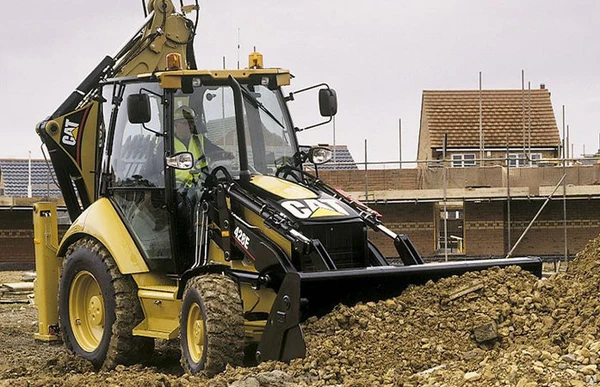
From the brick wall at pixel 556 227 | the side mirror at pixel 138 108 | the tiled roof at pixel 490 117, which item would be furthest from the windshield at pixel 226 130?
the tiled roof at pixel 490 117

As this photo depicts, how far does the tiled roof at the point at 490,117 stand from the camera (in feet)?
129

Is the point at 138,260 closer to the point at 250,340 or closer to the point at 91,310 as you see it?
the point at 91,310

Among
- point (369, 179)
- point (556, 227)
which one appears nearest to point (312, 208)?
point (369, 179)

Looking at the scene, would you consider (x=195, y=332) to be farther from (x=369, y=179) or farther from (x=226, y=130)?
(x=369, y=179)

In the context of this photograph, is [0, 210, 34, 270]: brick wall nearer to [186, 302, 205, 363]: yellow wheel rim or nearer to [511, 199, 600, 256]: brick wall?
[511, 199, 600, 256]: brick wall

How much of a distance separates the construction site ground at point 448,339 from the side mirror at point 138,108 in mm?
2375

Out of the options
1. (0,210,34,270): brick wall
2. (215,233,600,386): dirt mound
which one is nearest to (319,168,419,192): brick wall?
(0,210,34,270): brick wall

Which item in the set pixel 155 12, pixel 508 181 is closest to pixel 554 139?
pixel 508 181

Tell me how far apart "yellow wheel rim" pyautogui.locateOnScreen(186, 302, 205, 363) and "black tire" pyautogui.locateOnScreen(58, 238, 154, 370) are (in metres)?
1.22

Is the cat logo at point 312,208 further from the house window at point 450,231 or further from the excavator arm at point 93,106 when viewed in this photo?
the house window at point 450,231

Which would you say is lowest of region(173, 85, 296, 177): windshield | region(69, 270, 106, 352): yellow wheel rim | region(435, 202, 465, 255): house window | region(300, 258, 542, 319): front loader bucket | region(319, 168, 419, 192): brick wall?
region(435, 202, 465, 255): house window

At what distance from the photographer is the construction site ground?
6.99 meters

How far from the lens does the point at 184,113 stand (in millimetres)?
9648

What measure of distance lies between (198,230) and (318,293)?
68.0 inches
